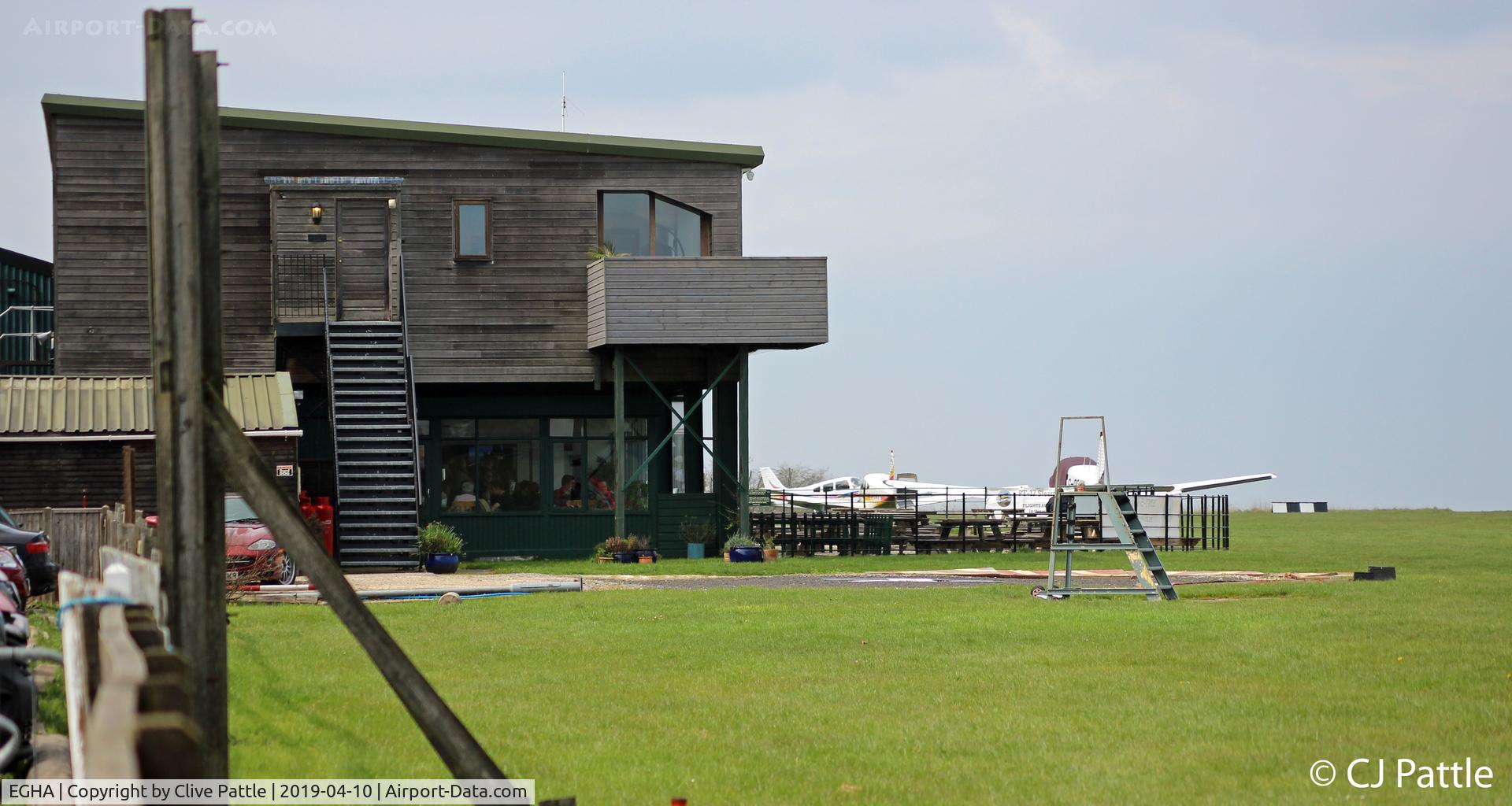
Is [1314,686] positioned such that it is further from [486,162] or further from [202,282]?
[486,162]

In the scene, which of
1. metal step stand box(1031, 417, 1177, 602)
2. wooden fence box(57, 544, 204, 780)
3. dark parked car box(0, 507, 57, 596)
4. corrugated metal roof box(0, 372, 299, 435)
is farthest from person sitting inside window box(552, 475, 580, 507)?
wooden fence box(57, 544, 204, 780)

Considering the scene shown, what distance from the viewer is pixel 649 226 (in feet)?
106

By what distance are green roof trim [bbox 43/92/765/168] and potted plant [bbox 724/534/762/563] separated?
7.78 meters

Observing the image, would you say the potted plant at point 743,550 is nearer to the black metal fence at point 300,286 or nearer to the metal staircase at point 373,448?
the metal staircase at point 373,448

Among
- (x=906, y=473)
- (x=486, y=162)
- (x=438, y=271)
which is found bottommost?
(x=906, y=473)

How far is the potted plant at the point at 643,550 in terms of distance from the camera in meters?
30.9

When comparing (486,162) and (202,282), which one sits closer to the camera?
(202,282)

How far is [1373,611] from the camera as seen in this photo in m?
16.9

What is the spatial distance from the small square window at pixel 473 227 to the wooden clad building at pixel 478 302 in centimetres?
4

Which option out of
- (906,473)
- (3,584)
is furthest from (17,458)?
(906,473)

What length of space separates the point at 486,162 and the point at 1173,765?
25.8m

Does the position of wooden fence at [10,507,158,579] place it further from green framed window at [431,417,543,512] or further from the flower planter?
green framed window at [431,417,543,512]

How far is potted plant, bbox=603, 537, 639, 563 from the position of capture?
30.7 meters

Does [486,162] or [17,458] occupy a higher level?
[486,162]
